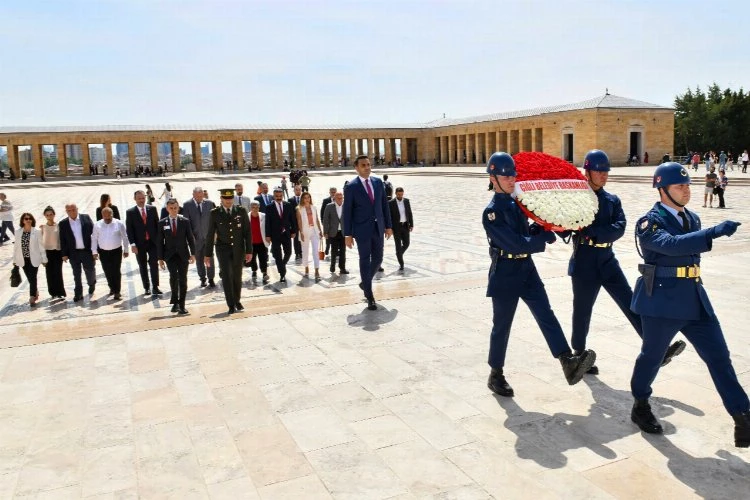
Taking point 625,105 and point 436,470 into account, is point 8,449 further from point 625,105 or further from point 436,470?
point 625,105

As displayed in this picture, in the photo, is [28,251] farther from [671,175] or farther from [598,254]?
[671,175]

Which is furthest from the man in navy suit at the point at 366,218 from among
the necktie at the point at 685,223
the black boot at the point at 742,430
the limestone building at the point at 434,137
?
the limestone building at the point at 434,137

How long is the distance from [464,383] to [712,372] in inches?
74.5

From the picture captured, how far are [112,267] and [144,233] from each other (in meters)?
0.68

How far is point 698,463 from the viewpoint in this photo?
11.9 feet

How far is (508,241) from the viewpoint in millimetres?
4402

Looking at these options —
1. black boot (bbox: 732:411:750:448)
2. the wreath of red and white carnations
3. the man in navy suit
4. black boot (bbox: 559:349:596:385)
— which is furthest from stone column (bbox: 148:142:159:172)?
black boot (bbox: 732:411:750:448)

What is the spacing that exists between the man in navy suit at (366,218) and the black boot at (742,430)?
183 inches

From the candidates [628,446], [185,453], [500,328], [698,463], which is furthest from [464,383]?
[185,453]

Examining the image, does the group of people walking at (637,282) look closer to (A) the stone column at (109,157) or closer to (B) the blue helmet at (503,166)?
(B) the blue helmet at (503,166)

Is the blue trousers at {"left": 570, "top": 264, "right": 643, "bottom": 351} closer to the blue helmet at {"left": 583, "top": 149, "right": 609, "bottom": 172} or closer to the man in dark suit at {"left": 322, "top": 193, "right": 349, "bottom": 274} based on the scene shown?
the blue helmet at {"left": 583, "top": 149, "right": 609, "bottom": 172}

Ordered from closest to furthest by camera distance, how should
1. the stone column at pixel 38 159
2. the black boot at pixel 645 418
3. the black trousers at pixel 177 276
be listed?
1. the black boot at pixel 645 418
2. the black trousers at pixel 177 276
3. the stone column at pixel 38 159

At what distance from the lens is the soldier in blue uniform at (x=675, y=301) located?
374 cm

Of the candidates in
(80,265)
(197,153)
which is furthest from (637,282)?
(197,153)
